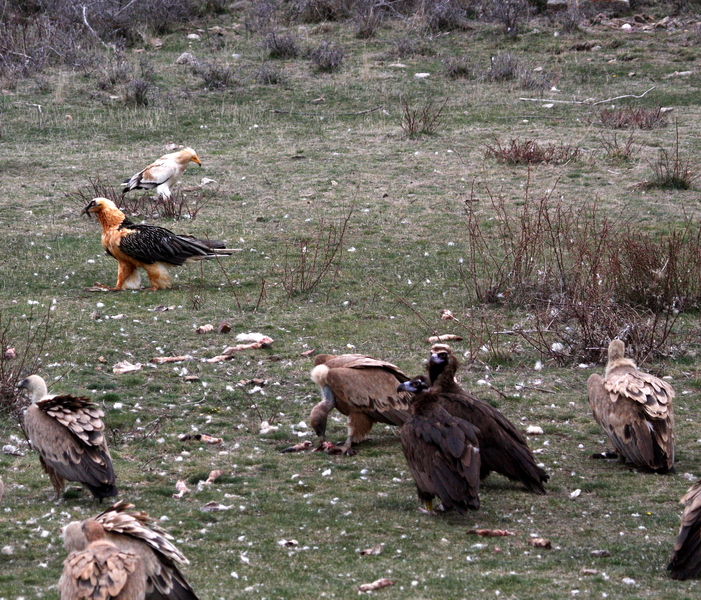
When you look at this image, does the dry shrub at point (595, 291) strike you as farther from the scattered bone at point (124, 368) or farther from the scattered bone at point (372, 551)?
the scattered bone at point (372, 551)

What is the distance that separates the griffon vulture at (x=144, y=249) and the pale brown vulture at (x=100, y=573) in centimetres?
646

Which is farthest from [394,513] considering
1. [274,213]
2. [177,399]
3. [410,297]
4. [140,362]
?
[274,213]

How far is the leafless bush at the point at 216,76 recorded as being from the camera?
19156 millimetres

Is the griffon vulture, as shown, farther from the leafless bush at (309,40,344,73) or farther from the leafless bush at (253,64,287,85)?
the leafless bush at (309,40,344,73)

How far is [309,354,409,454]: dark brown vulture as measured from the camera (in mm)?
6473

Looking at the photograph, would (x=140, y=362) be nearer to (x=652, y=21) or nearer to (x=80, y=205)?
(x=80, y=205)

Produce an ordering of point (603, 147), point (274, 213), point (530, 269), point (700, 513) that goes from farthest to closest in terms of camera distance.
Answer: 1. point (603, 147)
2. point (274, 213)
3. point (530, 269)
4. point (700, 513)

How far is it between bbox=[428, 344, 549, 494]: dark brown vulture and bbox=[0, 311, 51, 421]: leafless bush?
2832mm

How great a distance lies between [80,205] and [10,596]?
960 centimetres

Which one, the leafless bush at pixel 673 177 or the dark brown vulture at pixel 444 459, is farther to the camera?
the leafless bush at pixel 673 177

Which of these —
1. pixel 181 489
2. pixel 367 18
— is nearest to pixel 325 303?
pixel 181 489

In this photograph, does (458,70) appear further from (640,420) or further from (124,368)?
(640,420)

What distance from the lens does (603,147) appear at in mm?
15320

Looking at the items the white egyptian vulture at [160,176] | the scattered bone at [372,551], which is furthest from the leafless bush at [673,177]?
the scattered bone at [372,551]
